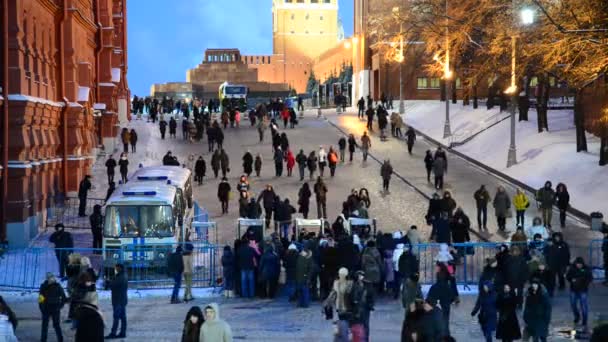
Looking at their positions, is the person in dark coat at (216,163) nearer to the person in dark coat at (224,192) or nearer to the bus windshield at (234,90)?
the person in dark coat at (224,192)

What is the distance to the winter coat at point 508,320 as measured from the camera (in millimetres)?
13688

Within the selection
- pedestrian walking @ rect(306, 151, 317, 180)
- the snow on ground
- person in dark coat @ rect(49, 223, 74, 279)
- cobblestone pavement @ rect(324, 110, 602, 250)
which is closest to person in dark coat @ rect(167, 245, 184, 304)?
person in dark coat @ rect(49, 223, 74, 279)

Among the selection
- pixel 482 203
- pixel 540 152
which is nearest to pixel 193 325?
pixel 482 203

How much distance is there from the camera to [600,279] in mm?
20438

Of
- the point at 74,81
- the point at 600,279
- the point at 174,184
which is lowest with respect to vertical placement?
the point at 600,279

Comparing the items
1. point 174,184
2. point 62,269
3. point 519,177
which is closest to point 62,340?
point 62,269

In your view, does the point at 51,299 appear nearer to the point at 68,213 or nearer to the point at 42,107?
the point at 42,107

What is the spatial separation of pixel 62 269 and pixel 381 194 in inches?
557

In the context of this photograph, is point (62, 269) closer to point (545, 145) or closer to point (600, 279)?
point (600, 279)

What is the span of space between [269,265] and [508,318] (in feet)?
19.7

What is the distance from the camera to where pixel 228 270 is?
63.0ft

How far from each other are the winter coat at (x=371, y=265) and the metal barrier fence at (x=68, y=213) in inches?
501

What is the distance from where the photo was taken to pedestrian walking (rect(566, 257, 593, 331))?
16172 mm

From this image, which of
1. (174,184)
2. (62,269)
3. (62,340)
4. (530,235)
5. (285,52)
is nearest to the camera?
(62,340)
